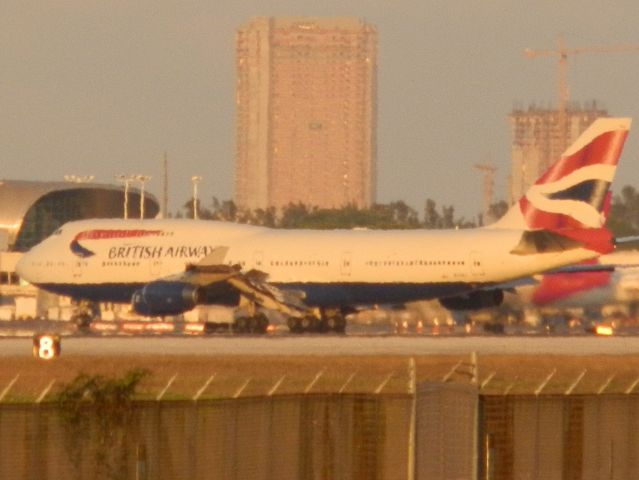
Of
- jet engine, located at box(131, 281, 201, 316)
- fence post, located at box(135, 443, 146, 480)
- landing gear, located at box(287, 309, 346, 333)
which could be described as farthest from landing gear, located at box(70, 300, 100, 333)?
fence post, located at box(135, 443, 146, 480)

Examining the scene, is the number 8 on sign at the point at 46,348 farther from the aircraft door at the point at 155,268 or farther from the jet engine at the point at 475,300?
the jet engine at the point at 475,300

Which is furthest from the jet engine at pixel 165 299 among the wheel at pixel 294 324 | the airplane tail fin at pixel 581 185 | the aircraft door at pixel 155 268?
the airplane tail fin at pixel 581 185

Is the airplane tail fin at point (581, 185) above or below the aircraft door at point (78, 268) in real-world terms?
above

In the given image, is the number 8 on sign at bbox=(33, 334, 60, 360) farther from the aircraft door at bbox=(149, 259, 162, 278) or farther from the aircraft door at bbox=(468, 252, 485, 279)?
the aircraft door at bbox=(149, 259, 162, 278)

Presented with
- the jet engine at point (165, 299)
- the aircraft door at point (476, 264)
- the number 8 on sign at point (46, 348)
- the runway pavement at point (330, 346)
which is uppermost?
the aircraft door at point (476, 264)

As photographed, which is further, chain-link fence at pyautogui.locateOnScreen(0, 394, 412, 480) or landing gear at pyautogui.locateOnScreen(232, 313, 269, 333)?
landing gear at pyautogui.locateOnScreen(232, 313, 269, 333)

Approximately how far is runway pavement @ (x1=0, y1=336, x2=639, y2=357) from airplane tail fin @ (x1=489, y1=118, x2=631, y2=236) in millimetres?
9721

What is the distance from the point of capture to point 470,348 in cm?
5159

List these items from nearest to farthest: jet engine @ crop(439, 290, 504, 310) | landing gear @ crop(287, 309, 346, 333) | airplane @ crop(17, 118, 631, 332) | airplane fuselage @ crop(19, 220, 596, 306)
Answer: airplane @ crop(17, 118, 631, 332)
airplane fuselage @ crop(19, 220, 596, 306)
landing gear @ crop(287, 309, 346, 333)
jet engine @ crop(439, 290, 504, 310)

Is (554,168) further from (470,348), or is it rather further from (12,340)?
(12,340)

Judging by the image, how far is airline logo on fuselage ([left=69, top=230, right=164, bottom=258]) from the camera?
71.2m

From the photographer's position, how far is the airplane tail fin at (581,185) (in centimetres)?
6725

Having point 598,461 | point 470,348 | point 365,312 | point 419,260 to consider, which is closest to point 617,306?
point 365,312

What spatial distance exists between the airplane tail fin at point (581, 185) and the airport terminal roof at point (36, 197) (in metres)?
63.7
